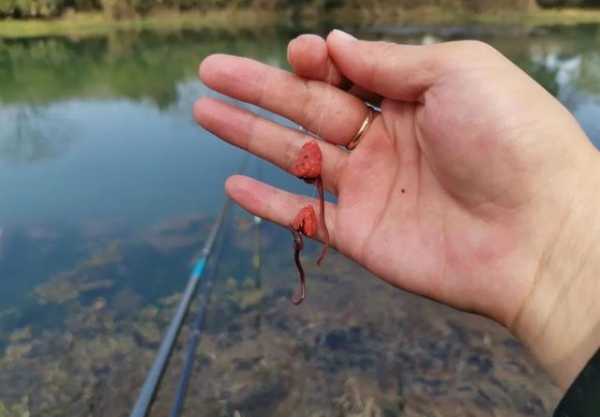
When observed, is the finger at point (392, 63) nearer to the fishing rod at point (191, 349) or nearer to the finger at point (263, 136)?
the finger at point (263, 136)

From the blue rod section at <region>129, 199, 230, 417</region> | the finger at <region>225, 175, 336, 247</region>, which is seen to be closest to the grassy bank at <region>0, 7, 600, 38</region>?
the blue rod section at <region>129, 199, 230, 417</region>

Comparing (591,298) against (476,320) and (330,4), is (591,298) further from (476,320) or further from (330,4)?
(330,4)

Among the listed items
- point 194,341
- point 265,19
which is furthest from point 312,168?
point 265,19

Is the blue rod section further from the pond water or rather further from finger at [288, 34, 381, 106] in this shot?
finger at [288, 34, 381, 106]

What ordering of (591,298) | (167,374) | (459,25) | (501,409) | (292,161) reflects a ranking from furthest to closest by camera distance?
(459,25)
(167,374)
(501,409)
(292,161)
(591,298)

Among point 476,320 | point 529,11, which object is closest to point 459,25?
point 529,11

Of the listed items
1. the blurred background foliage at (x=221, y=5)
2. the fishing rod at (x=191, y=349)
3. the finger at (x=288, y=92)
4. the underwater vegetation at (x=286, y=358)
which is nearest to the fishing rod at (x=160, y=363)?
the fishing rod at (x=191, y=349)

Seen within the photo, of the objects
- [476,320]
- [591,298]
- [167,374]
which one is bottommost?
[167,374]

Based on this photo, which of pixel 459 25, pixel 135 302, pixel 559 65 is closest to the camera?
pixel 135 302

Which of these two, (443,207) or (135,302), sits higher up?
(443,207)
